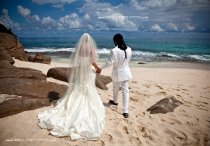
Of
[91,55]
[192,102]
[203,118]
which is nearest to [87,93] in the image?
[91,55]

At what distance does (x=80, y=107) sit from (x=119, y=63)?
1337 millimetres

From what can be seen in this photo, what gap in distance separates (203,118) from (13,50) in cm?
900

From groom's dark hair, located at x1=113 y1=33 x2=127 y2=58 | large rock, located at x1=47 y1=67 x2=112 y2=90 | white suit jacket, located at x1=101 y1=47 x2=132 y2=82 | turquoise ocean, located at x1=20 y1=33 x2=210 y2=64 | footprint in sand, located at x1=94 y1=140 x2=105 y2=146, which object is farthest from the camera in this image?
Answer: turquoise ocean, located at x1=20 y1=33 x2=210 y2=64

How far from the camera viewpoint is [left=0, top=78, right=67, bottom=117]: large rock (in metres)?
4.36

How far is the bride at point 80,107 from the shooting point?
12.6ft

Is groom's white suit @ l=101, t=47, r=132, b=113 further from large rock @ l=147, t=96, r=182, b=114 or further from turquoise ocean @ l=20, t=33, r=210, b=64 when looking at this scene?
turquoise ocean @ l=20, t=33, r=210, b=64

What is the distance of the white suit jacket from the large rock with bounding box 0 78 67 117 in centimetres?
154

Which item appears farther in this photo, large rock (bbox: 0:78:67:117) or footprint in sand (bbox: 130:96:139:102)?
footprint in sand (bbox: 130:96:139:102)

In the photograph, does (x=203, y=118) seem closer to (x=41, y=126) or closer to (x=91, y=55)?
(x=91, y=55)

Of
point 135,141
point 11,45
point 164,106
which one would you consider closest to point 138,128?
point 135,141

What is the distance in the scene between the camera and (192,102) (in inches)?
228

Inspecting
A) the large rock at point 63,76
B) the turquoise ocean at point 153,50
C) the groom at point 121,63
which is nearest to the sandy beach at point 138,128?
the groom at point 121,63

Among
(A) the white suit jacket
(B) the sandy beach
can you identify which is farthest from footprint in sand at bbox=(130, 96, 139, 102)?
(A) the white suit jacket

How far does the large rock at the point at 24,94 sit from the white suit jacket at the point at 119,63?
154 cm
